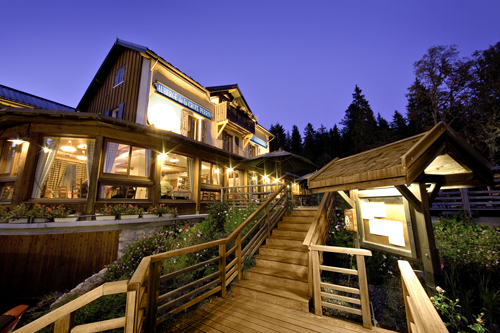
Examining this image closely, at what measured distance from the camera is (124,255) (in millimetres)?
6301

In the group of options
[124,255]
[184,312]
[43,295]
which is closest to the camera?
[184,312]

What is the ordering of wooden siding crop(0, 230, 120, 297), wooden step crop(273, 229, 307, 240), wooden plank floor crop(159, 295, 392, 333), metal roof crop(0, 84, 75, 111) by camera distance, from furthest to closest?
metal roof crop(0, 84, 75, 111), wooden step crop(273, 229, 307, 240), wooden siding crop(0, 230, 120, 297), wooden plank floor crop(159, 295, 392, 333)

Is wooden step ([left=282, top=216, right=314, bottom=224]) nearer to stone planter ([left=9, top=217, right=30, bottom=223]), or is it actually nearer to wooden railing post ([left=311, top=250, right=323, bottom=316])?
wooden railing post ([left=311, top=250, right=323, bottom=316])

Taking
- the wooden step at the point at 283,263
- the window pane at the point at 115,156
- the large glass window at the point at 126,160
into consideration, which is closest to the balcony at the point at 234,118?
the large glass window at the point at 126,160

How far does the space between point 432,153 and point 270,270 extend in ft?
13.9

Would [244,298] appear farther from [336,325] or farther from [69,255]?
[69,255]

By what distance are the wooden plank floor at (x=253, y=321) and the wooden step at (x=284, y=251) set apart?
1.60 meters

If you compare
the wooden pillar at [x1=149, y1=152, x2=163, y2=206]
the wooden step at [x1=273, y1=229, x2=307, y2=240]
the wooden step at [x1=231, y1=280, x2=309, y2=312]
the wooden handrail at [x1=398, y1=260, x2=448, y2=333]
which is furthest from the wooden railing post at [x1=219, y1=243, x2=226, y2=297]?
the wooden pillar at [x1=149, y1=152, x2=163, y2=206]

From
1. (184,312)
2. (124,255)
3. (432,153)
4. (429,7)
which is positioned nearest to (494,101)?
(432,153)

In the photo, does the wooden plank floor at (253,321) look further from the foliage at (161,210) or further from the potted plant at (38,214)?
the potted plant at (38,214)

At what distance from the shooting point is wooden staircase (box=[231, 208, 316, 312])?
4.33m

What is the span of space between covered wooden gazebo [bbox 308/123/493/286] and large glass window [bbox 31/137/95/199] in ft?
28.9

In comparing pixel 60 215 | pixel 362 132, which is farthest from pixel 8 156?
pixel 362 132

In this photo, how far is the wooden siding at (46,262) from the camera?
5738 mm
